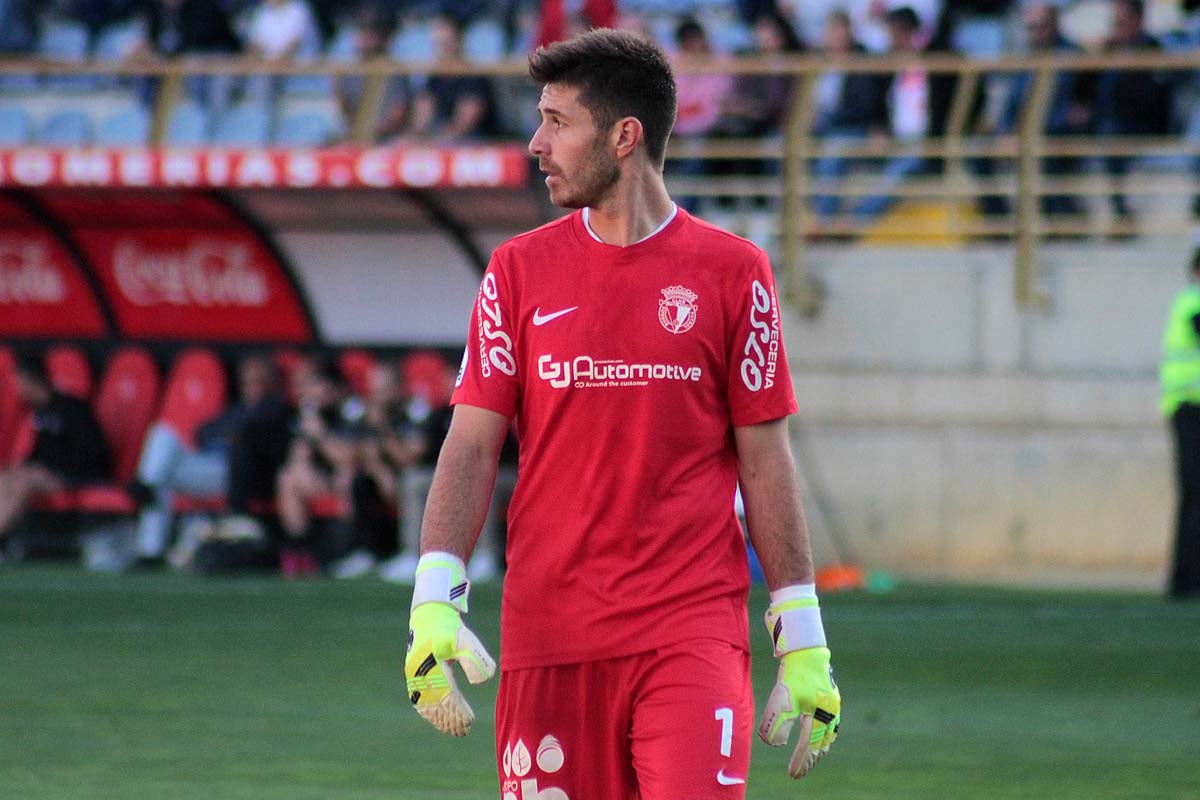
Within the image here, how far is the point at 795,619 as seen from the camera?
14.0ft

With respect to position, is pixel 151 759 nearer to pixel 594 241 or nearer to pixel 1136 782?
pixel 1136 782

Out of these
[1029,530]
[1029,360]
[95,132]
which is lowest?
[1029,530]

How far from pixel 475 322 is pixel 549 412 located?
0.83 ft

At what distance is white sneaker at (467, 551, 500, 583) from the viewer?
51.6 ft

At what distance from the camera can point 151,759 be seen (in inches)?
314

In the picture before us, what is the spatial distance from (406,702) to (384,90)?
8.17 meters

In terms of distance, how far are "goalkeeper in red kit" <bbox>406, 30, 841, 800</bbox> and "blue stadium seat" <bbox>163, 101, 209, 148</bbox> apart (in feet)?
45.3

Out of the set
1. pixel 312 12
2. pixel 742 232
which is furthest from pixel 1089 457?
pixel 312 12

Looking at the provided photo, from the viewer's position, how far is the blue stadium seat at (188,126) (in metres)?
17.7

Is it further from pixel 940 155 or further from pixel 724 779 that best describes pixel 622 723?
pixel 940 155

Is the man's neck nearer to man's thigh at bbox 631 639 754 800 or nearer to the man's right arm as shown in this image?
the man's right arm

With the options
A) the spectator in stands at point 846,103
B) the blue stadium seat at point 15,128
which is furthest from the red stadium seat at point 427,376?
the blue stadium seat at point 15,128

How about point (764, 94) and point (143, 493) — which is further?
point (143, 493)

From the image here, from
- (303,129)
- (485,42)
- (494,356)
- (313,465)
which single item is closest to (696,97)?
(485,42)
